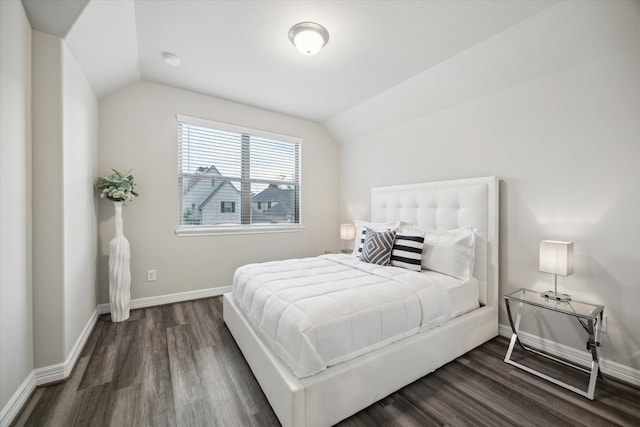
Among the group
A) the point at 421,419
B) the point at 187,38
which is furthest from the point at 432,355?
the point at 187,38

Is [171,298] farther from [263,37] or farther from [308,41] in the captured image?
[308,41]

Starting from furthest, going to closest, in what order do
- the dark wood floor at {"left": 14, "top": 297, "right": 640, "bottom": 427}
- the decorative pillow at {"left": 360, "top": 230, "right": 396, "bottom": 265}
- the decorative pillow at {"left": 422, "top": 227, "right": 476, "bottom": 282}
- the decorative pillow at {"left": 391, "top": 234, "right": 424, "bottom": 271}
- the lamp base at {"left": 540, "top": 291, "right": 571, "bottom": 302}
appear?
the decorative pillow at {"left": 360, "top": 230, "right": 396, "bottom": 265}, the decorative pillow at {"left": 391, "top": 234, "right": 424, "bottom": 271}, the decorative pillow at {"left": 422, "top": 227, "right": 476, "bottom": 282}, the lamp base at {"left": 540, "top": 291, "right": 571, "bottom": 302}, the dark wood floor at {"left": 14, "top": 297, "right": 640, "bottom": 427}

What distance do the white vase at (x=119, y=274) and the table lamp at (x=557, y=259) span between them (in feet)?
12.3

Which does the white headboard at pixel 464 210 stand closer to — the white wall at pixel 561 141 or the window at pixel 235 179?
the white wall at pixel 561 141

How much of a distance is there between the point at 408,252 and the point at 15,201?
9.29 feet

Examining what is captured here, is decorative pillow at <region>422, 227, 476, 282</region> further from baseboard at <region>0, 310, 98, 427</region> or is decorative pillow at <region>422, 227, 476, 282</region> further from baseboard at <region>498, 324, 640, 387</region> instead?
A: baseboard at <region>0, 310, 98, 427</region>

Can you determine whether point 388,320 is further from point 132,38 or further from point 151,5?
point 132,38

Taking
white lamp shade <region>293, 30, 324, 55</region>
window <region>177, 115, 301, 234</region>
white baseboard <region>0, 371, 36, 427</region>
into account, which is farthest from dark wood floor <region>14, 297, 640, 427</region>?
white lamp shade <region>293, 30, 324, 55</region>

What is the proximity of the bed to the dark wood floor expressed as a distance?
10 cm

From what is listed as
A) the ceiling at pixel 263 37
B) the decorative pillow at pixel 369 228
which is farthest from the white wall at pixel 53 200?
the decorative pillow at pixel 369 228

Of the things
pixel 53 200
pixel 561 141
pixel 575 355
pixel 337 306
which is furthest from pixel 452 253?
pixel 53 200

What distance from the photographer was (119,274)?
8.70 feet

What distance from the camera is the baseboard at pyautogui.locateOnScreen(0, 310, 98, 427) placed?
1.41 metres

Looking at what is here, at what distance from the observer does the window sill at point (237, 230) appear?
3.31 metres
